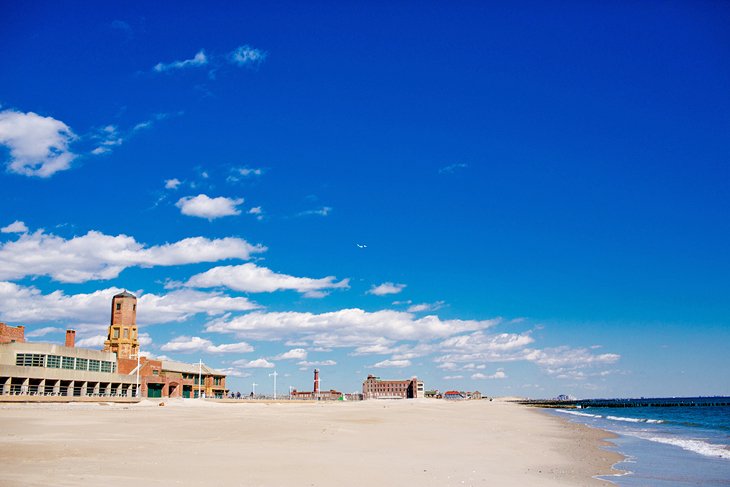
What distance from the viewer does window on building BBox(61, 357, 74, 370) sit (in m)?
76.2

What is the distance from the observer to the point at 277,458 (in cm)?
1797

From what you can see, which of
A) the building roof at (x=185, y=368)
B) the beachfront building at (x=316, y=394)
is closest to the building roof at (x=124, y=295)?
the building roof at (x=185, y=368)

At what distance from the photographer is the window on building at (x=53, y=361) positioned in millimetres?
73562

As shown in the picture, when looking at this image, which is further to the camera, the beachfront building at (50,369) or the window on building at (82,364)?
the window on building at (82,364)

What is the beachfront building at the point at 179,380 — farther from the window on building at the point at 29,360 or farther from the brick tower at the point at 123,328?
the window on building at the point at 29,360

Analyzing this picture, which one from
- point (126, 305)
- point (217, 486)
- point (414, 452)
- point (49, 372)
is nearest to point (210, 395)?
point (126, 305)

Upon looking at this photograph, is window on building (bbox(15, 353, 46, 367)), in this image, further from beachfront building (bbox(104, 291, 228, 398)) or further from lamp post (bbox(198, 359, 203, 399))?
lamp post (bbox(198, 359, 203, 399))

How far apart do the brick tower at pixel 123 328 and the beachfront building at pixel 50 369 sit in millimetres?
11375

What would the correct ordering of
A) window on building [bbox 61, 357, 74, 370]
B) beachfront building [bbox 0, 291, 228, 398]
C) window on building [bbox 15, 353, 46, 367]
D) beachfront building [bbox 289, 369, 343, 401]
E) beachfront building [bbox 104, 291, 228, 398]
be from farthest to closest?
beachfront building [bbox 289, 369, 343, 401], beachfront building [bbox 104, 291, 228, 398], window on building [bbox 61, 357, 74, 370], window on building [bbox 15, 353, 46, 367], beachfront building [bbox 0, 291, 228, 398]

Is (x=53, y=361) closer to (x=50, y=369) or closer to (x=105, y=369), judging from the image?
(x=50, y=369)

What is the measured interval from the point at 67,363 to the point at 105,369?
11599 mm

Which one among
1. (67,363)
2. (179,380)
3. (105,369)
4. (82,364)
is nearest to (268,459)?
(67,363)

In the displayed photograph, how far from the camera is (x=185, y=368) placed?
110m

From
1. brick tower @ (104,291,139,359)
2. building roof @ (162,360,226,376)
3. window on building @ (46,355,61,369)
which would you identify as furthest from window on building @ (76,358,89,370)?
building roof @ (162,360,226,376)
